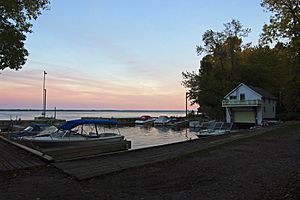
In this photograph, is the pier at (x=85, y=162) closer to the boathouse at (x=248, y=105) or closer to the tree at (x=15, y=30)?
the tree at (x=15, y=30)

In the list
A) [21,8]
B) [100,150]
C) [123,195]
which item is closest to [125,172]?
[123,195]

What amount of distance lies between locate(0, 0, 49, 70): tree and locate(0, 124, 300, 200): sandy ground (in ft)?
25.8

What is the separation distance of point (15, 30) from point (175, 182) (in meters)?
12.1

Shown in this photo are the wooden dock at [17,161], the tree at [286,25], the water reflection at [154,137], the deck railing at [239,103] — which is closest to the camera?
the wooden dock at [17,161]

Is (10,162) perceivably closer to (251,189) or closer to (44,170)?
(44,170)

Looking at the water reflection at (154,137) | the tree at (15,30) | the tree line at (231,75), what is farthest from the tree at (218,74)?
the tree at (15,30)

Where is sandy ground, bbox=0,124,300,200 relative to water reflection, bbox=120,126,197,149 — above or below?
above

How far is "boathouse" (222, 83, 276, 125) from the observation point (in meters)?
48.5

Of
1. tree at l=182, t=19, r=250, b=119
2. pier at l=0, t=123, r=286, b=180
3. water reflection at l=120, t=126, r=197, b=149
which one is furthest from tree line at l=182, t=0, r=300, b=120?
pier at l=0, t=123, r=286, b=180

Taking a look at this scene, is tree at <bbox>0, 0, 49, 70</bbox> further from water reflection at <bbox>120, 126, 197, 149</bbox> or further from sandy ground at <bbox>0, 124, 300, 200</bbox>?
water reflection at <bbox>120, 126, 197, 149</bbox>

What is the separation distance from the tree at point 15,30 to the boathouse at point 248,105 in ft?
134

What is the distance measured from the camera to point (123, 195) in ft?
21.9

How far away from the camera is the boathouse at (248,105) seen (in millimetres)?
48469

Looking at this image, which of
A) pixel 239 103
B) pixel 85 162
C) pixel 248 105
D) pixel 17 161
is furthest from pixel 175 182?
pixel 239 103
